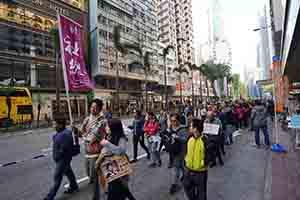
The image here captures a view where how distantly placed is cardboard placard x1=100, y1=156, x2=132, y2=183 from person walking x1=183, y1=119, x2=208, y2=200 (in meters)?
0.94

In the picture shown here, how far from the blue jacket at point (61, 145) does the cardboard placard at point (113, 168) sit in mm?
1555

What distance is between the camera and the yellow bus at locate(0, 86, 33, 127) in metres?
20.6

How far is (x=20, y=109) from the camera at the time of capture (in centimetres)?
2202

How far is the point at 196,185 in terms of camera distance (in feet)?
11.0

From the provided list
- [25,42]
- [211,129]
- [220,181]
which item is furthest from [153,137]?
[25,42]

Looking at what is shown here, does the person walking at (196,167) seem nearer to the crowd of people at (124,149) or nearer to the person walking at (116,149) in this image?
the crowd of people at (124,149)

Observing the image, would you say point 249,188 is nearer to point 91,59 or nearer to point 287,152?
point 287,152

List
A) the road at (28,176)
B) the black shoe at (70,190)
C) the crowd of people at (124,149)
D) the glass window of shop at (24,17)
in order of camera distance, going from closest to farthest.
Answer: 1. the crowd of people at (124,149)
2. the black shoe at (70,190)
3. the road at (28,176)
4. the glass window of shop at (24,17)

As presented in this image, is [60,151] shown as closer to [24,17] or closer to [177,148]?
[177,148]

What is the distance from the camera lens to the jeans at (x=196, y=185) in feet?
10.9

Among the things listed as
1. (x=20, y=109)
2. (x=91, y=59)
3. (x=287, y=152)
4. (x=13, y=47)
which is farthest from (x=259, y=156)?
(x=91, y=59)

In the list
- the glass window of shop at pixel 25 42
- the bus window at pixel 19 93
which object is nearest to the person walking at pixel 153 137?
the bus window at pixel 19 93

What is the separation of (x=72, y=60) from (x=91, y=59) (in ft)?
120

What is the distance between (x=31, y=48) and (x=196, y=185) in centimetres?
3383
